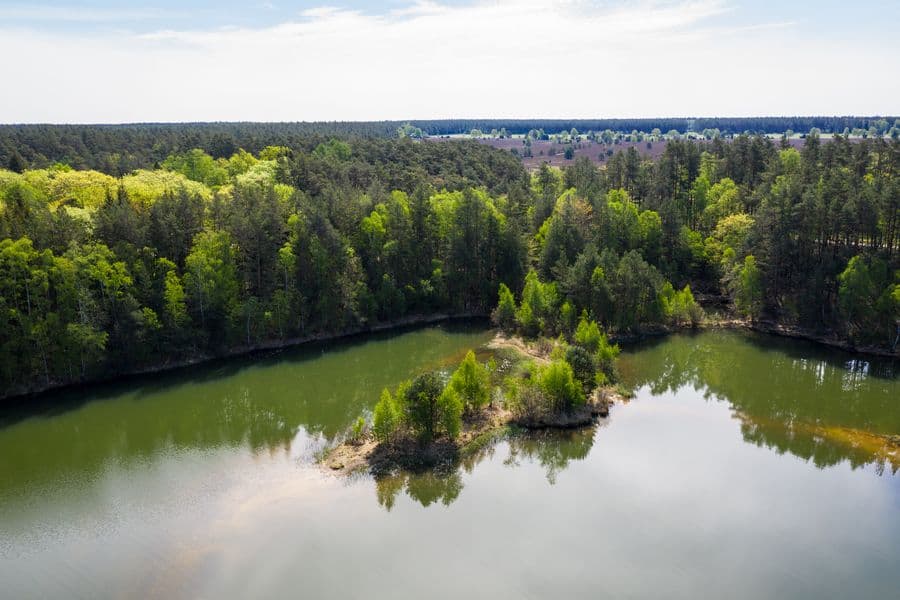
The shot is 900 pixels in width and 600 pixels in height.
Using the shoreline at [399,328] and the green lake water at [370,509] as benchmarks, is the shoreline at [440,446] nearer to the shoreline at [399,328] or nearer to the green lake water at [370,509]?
the green lake water at [370,509]

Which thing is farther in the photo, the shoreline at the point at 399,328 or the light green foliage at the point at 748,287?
the light green foliage at the point at 748,287

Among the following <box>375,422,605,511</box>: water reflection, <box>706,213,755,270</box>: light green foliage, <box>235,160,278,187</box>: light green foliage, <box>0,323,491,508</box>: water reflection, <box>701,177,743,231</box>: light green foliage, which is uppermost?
<box>235,160,278,187</box>: light green foliage

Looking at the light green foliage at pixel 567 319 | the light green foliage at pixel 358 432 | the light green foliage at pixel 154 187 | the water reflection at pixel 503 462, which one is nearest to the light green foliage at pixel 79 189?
the light green foliage at pixel 154 187

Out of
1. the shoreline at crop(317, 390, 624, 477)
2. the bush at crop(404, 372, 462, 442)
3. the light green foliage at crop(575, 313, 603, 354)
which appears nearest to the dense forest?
the light green foliage at crop(575, 313, 603, 354)

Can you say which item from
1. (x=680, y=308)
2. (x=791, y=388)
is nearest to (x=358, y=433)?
(x=791, y=388)

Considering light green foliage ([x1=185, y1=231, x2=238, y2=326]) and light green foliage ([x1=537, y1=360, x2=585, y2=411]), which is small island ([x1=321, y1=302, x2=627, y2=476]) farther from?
light green foliage ([x1=185, y1=231, x2=238, y2=326])

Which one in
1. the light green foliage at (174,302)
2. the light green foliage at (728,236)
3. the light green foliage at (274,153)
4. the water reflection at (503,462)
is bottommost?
the water reflection at (503,462)

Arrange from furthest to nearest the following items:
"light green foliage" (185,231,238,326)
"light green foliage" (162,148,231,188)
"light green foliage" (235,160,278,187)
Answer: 1. "light green foliage" (162,148,231,188)
2. "light green foliage" (235,160,278,187)
3. "light green foliage" (185,231,238,326)
